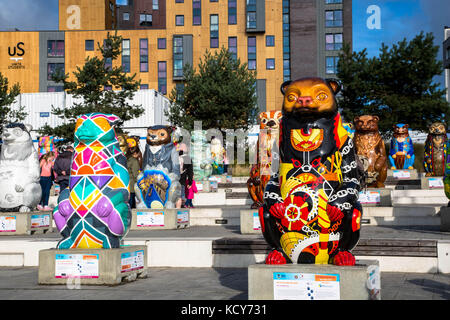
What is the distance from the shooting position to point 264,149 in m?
10.8

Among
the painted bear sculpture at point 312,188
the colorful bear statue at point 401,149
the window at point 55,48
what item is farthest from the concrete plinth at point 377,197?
the window at point 55,48

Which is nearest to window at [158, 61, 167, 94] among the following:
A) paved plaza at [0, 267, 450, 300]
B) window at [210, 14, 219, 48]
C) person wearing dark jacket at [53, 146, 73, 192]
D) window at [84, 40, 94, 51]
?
window at [210, 14, 219, 48]

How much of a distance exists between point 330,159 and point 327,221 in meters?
0.60

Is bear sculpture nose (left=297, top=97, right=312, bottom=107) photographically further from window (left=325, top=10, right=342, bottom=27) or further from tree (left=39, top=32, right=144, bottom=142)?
window (left=325, top=10, right=342, bottom=27)

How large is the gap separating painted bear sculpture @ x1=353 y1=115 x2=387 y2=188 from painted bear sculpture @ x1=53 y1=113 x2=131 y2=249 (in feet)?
26.7

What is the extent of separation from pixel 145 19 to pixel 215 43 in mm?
13520

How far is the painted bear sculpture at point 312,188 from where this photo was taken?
5.05 meters

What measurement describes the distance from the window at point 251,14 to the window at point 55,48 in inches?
740

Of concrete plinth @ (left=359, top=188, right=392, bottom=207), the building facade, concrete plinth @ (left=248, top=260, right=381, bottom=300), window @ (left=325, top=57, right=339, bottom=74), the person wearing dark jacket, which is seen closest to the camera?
concrete plinth @ (left=248, top=260, right=381, bottom=300)

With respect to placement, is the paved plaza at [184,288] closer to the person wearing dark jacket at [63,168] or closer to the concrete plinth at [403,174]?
the person wearing dark jacket at [63,168]

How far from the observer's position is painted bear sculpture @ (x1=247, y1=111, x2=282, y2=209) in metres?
10.7

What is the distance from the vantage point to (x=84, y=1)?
192 feet

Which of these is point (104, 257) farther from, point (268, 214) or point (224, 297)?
point (268, 214)

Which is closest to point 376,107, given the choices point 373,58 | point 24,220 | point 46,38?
point 373,58
